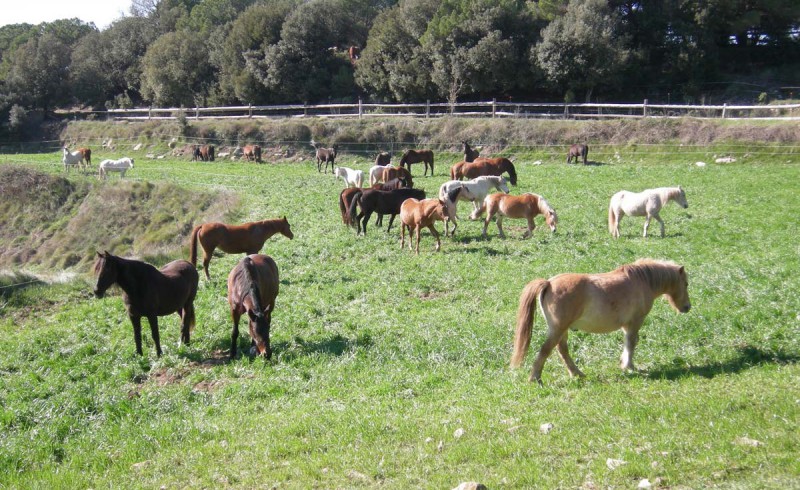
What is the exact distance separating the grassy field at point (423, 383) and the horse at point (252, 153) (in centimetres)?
2560

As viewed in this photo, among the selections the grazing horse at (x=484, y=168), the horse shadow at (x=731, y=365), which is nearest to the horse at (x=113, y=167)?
the grazing horse at (x=484, y=168)

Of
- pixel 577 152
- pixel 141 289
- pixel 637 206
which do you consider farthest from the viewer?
pixel 577 152

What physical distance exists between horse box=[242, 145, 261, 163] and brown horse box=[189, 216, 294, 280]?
26.2 m

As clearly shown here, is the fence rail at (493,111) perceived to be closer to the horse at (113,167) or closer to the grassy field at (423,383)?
the horse at (113,167)

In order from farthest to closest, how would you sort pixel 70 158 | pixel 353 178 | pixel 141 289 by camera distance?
1. pixel 70 158
2. pixel 353 178
3. pixel 141 289

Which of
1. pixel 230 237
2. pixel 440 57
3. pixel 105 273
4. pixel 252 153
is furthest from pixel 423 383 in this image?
pixel 440 57

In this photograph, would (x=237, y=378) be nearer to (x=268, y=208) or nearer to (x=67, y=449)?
(x=67, y=449)

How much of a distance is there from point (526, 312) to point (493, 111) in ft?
119

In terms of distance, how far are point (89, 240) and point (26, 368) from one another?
61.6 feet

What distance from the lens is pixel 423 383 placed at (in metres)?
8.47

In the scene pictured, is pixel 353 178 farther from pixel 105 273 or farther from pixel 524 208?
pixel 105 273

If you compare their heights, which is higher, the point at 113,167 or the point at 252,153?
the point at 252,153

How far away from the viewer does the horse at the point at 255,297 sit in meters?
9.68

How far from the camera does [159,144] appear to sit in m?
49.6
